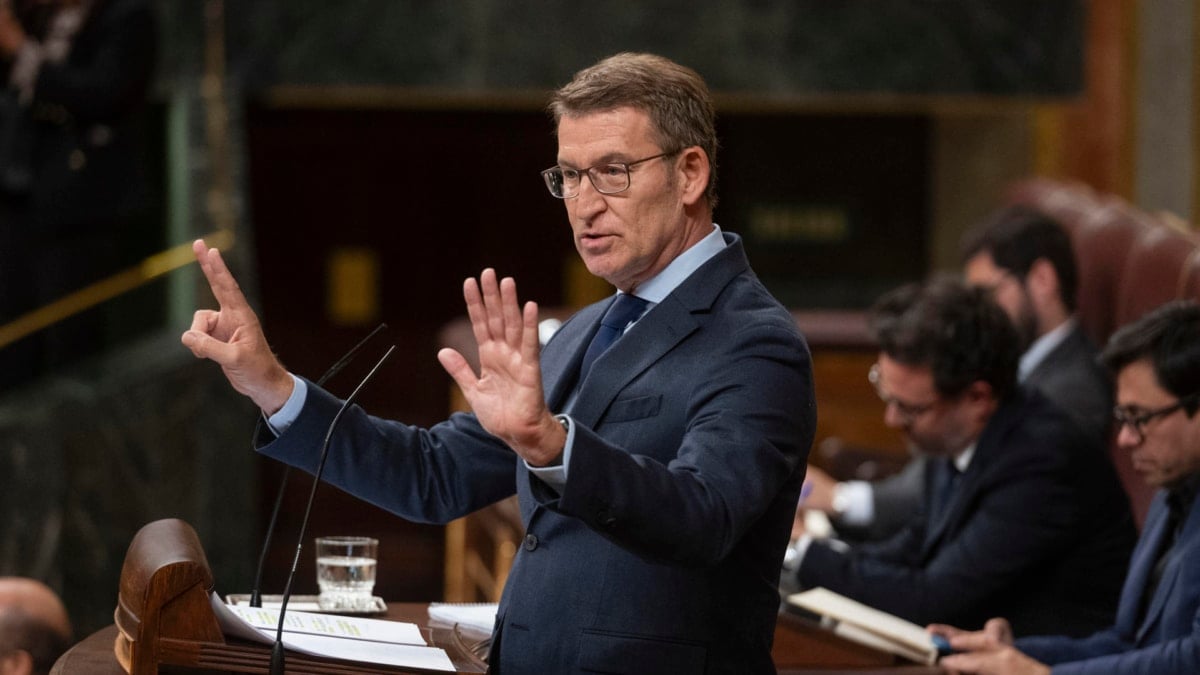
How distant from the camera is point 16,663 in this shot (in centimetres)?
275

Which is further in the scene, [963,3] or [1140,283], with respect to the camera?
[963,3]

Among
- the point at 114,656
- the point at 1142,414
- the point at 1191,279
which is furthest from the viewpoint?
the point at 1191,279

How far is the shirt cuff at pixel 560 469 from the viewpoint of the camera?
1.87 m

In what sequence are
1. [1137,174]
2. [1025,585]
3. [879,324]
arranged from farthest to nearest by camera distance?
[1137,174]
[879,324]
[1025,585]

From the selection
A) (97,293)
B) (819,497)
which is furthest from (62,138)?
(819,497)

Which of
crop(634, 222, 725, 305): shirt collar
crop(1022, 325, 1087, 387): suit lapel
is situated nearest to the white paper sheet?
crop(634, 222, 725, 305): shirt collar

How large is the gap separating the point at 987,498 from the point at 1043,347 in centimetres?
136

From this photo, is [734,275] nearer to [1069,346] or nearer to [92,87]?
[1069,346]

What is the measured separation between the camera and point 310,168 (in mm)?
8344

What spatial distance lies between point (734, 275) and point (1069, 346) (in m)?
2.65

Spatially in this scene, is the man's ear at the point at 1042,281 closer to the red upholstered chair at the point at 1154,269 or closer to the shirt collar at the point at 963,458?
the red upholstered chair at the point at 1154,269

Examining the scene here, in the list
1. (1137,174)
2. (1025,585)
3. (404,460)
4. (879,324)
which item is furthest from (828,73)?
(404,460)

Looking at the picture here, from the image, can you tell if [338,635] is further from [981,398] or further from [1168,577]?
[981,398]

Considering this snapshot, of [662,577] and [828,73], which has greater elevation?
[828,73]
